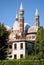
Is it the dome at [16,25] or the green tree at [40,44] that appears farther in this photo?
the dome at [16,25]

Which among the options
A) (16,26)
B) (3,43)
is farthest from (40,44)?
(16,26)

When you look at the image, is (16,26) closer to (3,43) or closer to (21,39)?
(21,39)

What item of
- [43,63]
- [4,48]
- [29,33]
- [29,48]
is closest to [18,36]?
[29,33]

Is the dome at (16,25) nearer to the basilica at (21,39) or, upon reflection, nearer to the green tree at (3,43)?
the basilica at (21,39)

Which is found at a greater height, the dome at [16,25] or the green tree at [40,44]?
the dome at [16,25]

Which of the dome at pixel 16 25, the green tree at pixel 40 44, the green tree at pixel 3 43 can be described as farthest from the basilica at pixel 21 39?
the green tree at pixel 3 43

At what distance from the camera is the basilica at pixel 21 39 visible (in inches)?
2534

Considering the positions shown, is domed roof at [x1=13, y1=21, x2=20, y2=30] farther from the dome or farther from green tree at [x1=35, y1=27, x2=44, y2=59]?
green tree at [x1=35, y1=27, x2=44, y2=59]

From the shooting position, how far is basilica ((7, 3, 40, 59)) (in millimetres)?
64375

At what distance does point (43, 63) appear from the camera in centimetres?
3472

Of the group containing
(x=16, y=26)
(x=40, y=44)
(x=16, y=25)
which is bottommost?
(x=40, y=44)

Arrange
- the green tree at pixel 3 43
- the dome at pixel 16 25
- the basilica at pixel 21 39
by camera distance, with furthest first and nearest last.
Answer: the dome at pixel 16 25
the basilica at pixel 21 39
the green tree at pixel 3 43

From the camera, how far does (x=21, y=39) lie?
68938 millimetres

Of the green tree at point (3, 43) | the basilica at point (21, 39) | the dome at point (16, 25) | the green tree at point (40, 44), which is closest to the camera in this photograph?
the green tree at point (3, 43)
